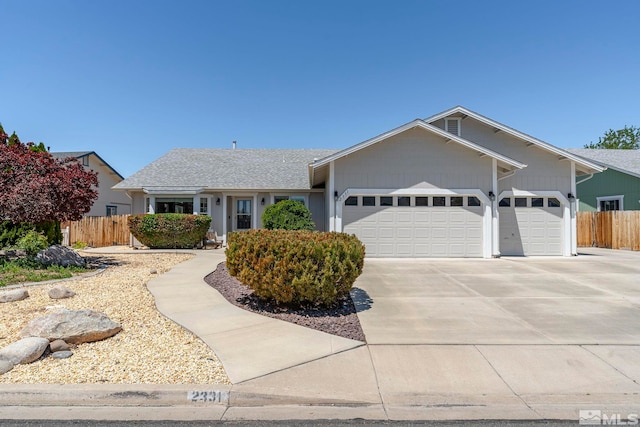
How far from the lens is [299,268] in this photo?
589 centimetres

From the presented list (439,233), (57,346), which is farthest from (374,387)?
(439,233)

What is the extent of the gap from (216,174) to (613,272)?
667 inches

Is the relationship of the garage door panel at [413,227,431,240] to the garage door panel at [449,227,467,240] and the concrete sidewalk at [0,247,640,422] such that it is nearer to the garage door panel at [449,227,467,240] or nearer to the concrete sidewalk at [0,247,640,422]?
the garage door panel at [449,227,467,240]

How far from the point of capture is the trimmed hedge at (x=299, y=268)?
5902 millimetres

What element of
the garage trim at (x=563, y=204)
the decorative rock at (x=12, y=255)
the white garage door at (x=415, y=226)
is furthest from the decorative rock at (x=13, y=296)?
the garage trim at (x=563, y=204)

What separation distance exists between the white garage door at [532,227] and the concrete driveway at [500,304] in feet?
8.69

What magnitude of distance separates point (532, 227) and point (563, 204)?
148cm

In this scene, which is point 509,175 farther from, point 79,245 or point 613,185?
point 79,245

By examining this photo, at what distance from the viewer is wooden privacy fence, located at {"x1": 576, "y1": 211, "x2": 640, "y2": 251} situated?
1680 centimetres

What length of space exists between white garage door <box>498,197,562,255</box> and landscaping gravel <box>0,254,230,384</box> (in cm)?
1296

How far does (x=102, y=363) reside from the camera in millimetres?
4113

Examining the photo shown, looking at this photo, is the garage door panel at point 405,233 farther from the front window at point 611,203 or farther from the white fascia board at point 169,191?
the front window at point 611,203

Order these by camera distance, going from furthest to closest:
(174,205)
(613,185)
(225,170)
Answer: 1. (613,185)
2. (225,170)
3. (174,205)

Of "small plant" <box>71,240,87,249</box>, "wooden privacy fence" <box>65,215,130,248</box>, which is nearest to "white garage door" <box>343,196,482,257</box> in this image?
"wooden privacy fence" <box>65,215,130,248</box>
